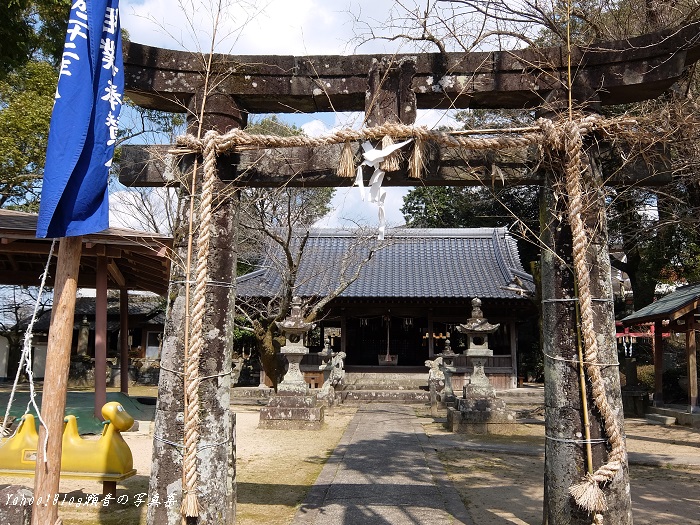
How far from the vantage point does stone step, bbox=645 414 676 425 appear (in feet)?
43.5

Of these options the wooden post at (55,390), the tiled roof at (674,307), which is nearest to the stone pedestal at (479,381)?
the tiled roof at (674,307)

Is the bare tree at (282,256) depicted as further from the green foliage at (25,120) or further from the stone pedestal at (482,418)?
the green foliage at (25,120)

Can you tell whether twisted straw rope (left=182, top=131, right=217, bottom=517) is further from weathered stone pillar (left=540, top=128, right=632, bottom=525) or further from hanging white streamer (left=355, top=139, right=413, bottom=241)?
weathered stone pillar (left=540, top=128, right=632, bottom=525)

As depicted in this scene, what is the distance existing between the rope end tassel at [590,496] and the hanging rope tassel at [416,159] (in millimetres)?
2066

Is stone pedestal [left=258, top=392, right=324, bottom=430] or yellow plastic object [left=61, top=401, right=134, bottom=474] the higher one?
yellow plastic object [left=61, top=401, right=134, bottom=474]

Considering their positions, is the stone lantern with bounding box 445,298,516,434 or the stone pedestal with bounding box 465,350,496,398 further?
the stone pedestal with bounding box 465,350,496,398

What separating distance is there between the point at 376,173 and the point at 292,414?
30.9 feet

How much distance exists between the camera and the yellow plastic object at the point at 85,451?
5.37 m

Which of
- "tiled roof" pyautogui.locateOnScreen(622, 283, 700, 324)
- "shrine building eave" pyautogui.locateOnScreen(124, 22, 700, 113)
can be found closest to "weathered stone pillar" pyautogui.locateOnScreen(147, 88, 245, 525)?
"shrine building eave" pyautogui.locateOnScreen(124, 22, 700, 113)

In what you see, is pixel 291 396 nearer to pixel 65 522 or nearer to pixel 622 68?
pixel 65 522

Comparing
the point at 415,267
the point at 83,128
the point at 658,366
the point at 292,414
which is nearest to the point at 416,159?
the point at 83,128

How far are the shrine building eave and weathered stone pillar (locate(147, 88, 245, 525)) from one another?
41 centimetres

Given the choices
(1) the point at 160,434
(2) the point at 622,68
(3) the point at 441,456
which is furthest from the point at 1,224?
(2) the point at 622,68

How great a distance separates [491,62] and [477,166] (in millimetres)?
731
